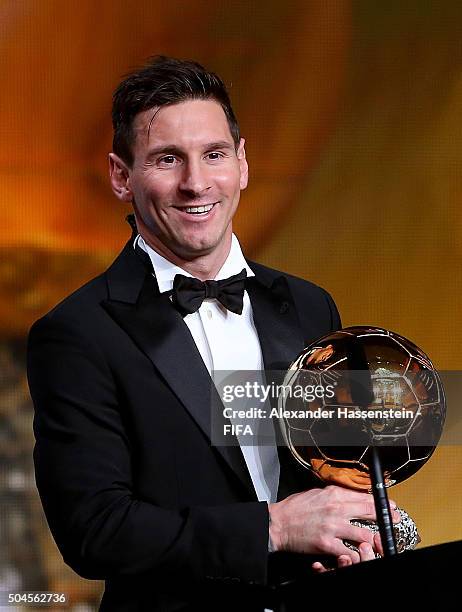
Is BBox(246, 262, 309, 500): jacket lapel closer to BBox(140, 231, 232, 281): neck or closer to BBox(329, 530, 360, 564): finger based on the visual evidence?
BBox(140, 231, 232, 281): neck

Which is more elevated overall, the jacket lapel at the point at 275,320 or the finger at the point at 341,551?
the jacket lapel at the point at 275,320

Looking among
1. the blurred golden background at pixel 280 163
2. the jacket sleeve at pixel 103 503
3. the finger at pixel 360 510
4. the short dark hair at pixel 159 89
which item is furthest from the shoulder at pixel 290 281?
the blurred golden background at pixel 280 163

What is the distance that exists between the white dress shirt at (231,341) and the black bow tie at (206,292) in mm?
41

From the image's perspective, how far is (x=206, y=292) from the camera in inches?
96.7

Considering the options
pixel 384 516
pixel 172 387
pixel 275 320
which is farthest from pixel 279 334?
pixel 384 516

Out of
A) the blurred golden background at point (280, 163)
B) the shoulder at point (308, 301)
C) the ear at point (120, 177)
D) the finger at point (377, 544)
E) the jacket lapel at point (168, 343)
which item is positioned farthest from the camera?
the blurred golden background at point (280, 163)

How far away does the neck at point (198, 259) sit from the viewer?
2.49m

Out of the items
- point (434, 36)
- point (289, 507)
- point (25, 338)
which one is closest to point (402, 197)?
point (434, 36)

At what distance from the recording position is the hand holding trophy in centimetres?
200

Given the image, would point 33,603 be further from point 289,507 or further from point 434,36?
point 434,36

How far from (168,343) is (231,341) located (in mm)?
198

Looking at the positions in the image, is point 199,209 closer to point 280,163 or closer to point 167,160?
point 167,160

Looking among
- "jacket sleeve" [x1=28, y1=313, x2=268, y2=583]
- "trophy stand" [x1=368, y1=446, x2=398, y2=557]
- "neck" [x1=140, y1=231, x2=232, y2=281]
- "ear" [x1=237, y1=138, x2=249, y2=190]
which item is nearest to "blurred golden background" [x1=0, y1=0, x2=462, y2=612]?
"ear" [x1=237, y1=138, x2=249, y2=190]

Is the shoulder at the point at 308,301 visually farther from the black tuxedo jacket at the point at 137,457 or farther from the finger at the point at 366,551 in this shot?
the finger at the point at 366,551
